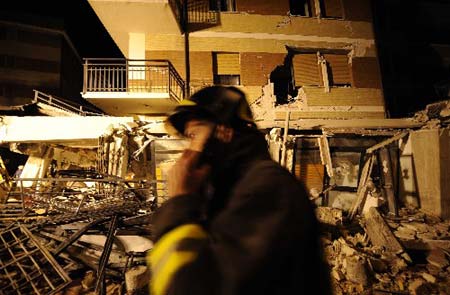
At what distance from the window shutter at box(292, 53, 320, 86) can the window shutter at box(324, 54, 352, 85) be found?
0.74m

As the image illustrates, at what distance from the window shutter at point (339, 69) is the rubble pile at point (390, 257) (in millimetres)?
6845

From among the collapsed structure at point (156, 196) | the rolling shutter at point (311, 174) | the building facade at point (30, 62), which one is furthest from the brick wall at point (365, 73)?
the building facade at point (30, 62)

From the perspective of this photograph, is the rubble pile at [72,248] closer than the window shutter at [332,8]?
Yes

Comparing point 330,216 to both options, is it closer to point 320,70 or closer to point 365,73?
point 320,70

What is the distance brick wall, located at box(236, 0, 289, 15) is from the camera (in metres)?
12.6

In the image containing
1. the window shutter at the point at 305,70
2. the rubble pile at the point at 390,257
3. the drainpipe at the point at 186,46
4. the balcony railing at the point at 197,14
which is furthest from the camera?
the window shutter at the point at 305,70

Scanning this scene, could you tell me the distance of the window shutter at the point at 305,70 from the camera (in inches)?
490

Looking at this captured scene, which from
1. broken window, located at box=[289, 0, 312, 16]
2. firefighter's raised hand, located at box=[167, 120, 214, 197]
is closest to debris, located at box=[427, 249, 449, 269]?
firefighter's raised hand, located at box=[167, 120, 214, 197]

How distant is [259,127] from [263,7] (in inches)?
276

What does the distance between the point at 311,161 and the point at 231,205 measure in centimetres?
1004

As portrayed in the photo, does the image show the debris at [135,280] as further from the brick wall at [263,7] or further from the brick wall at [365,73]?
the brick wall at [365,73]

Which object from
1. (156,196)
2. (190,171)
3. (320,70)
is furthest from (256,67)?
(190,171)

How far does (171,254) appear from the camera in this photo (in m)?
0.92

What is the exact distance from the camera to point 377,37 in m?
14.0
